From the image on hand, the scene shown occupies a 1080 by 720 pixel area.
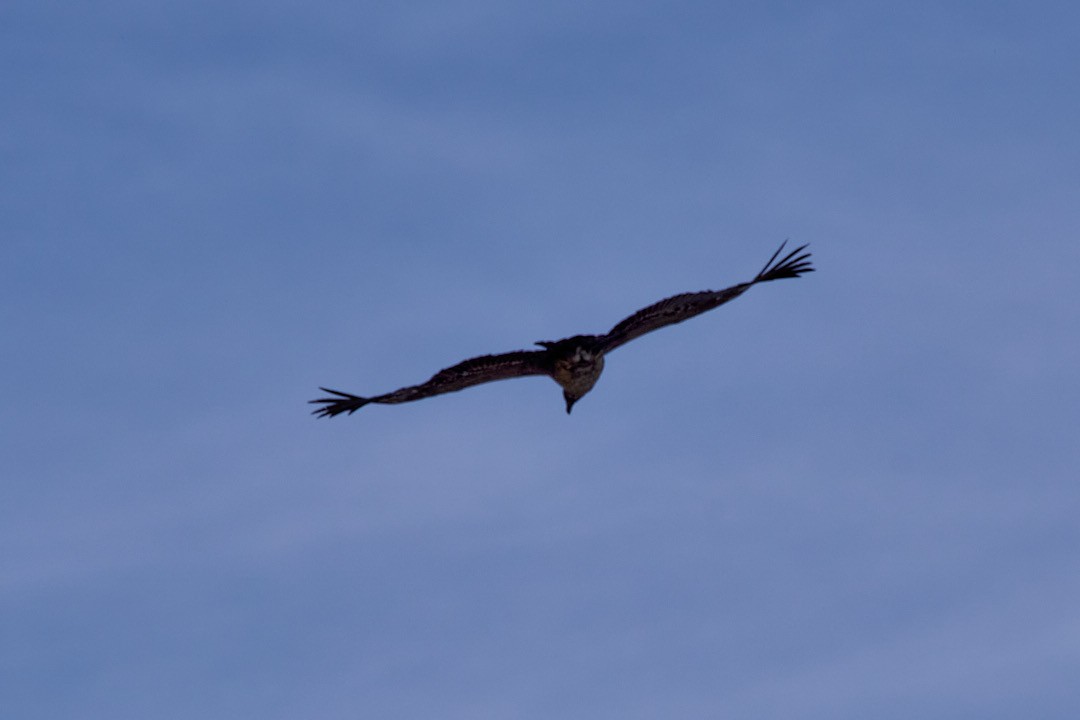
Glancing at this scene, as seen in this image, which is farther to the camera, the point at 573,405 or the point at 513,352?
the point at 573,405

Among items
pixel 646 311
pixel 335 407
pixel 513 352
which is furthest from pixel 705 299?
pixel 335 407

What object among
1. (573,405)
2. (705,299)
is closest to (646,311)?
(705,299)

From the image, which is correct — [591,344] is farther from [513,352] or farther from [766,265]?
[766,265]

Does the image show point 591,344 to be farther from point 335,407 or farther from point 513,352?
point 335,407
